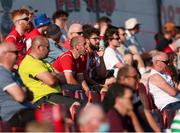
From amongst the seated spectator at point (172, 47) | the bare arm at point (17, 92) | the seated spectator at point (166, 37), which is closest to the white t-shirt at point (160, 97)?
the bare arm at point (17, 92)

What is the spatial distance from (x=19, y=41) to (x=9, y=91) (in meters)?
2.49

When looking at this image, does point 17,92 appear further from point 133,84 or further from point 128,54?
point 128,54

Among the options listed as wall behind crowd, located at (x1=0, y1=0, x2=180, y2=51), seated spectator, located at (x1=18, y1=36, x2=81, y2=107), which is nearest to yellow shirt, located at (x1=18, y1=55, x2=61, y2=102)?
seated spectator, located at (x1=18, y1=36, x2=81, y2=107)

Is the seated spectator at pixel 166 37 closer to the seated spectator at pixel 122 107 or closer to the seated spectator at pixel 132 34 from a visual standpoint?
the seated spectator at pixel 132 34

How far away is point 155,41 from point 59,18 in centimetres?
574

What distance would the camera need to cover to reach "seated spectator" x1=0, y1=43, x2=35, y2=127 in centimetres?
869

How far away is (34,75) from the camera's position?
9.84m

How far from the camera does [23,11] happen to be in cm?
1120

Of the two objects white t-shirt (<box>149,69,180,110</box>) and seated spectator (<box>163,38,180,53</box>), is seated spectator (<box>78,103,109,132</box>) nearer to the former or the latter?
white t-shirt (<box>149,69,180,110</box>)

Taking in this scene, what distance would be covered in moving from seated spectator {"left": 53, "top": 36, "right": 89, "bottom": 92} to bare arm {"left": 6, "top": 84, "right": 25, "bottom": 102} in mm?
2140

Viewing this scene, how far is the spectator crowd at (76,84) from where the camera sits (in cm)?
799

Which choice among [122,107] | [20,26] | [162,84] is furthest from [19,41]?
[122,107]

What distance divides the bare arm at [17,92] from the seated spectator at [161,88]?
3251 mm

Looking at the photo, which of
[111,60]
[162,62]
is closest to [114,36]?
[111,60]
